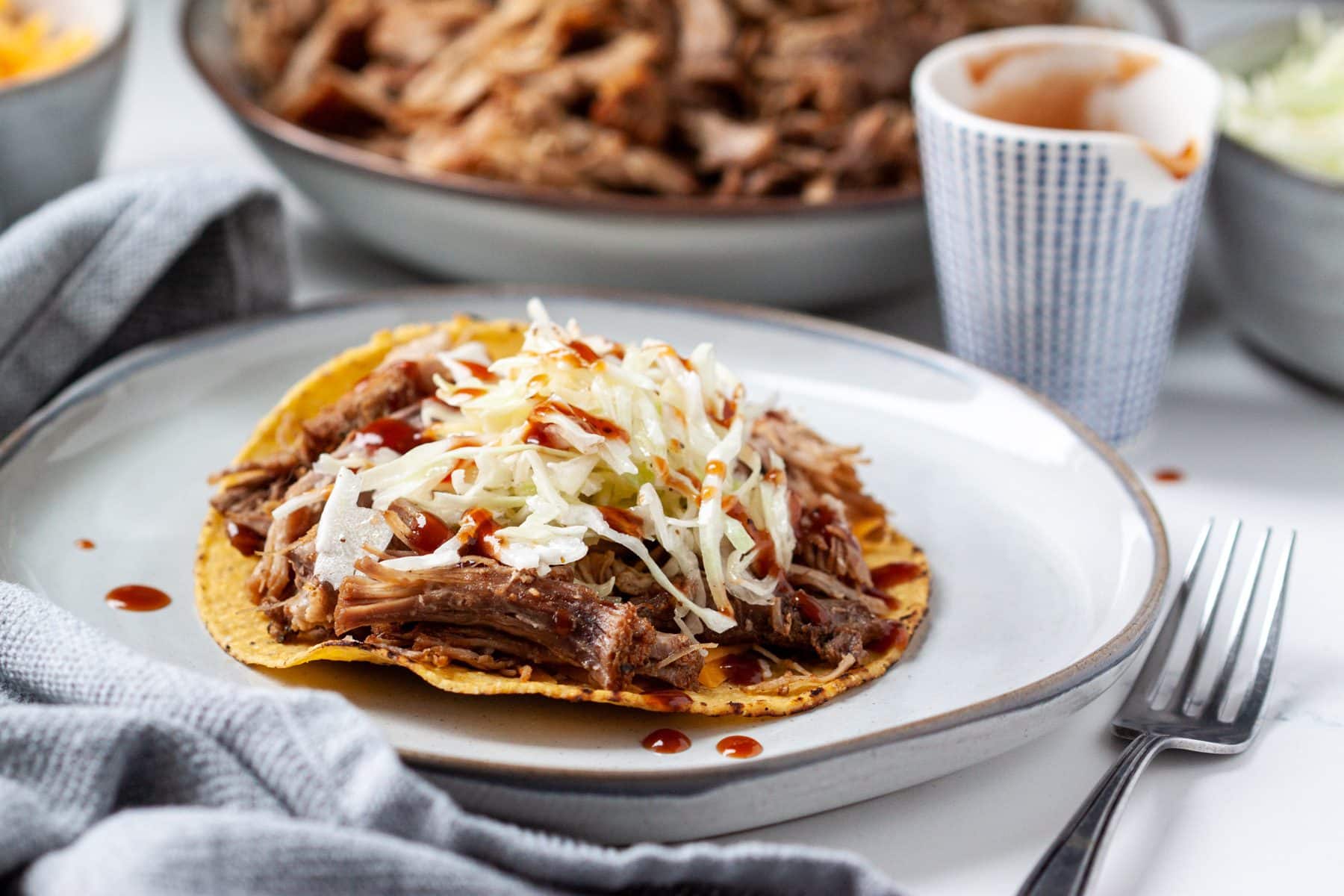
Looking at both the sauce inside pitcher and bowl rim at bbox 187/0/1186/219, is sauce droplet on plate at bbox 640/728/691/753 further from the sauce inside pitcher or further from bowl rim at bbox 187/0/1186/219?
the sauce inside pitcher

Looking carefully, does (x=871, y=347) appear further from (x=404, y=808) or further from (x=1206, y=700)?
(x=404, y=808)

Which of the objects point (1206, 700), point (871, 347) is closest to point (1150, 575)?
point (1206, 700)

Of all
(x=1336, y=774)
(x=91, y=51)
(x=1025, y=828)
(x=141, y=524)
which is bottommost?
(x=1336, y=774)

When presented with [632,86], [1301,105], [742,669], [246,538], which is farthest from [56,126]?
[1301,105]

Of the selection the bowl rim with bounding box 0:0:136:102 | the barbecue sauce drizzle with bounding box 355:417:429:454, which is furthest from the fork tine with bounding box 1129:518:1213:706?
the bowl rim with bounding box 0:0:136:102

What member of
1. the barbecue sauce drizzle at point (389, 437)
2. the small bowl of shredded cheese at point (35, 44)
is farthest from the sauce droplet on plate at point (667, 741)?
the small bowl of shredded cheese at point (35, 44)

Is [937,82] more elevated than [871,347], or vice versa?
[937,82]
